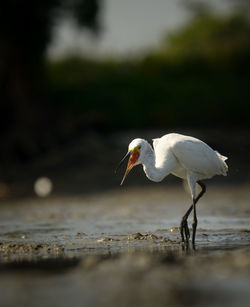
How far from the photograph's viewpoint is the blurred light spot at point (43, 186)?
48.8 feet

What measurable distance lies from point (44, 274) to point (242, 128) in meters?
14.8

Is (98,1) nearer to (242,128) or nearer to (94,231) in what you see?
(242,128)

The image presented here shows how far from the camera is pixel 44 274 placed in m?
5.89

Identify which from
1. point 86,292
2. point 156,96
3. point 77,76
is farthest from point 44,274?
point 77,76

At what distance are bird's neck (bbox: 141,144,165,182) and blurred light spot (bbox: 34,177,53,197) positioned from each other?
640 cm

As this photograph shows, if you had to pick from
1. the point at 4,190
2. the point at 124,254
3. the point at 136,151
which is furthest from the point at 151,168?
the point at 4,190

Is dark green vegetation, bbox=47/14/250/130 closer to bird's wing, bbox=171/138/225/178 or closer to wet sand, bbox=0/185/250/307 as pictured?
wet sand, bbox=0/185/250/307

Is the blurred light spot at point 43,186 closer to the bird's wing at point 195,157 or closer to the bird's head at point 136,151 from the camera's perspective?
the bird's head at point 136,151

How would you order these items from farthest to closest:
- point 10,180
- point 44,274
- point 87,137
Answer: point 87,137, point 10,180, point 44,274

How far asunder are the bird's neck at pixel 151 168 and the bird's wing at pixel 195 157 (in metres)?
0.28

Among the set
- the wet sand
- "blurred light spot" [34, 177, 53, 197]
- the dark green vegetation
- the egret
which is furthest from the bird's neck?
the dark green vegetation

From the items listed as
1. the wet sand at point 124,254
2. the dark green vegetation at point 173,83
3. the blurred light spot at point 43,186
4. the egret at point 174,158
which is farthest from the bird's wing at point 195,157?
the dark green vegetation at point 173,83

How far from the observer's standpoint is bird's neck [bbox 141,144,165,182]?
8.42 metres

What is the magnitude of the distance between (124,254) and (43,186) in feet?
27.9
